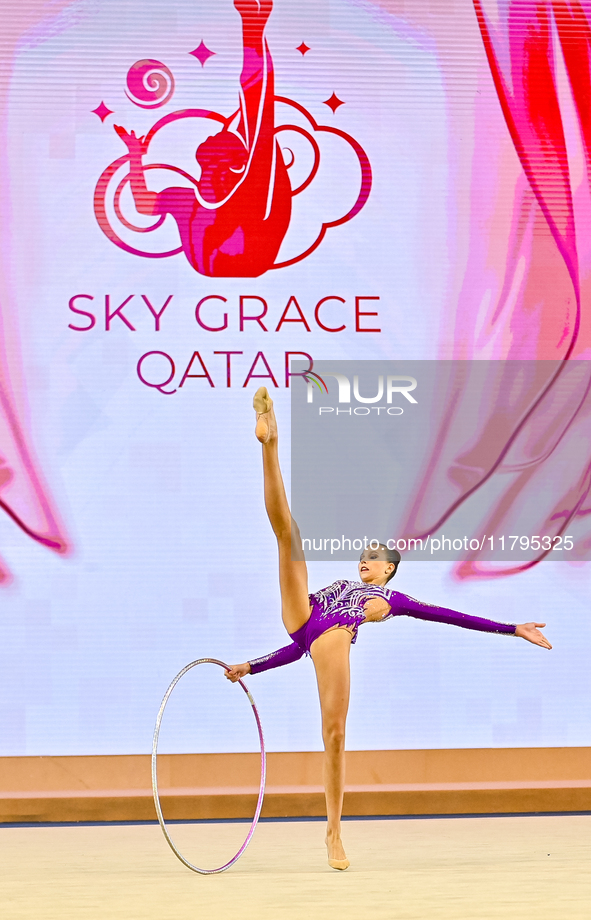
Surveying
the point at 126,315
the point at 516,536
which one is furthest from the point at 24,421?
the point at 516,536

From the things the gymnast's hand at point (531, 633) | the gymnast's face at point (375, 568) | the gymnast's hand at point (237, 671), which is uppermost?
the gymnast's face at point (375, 568)

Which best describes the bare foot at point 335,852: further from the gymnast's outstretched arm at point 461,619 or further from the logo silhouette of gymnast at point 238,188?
the logo silhouette of gymnast at point 238,188

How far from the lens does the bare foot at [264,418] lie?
3.70 m

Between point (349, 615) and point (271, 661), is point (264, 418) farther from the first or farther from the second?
point (271, 661)

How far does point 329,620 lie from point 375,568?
0.42m

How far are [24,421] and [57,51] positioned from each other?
179 cm

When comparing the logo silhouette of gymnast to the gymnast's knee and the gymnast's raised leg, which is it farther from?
the gymnast's knee

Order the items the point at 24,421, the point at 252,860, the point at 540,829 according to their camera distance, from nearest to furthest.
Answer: the point at 252,860 < the point at 540,829 < the point at 24,421

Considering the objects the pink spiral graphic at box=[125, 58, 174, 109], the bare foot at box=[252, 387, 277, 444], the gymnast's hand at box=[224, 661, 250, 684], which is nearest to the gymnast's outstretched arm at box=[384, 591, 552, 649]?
the gymnast's hand at box=[224, 661, 250, 684]

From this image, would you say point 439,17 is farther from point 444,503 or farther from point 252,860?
point 252,860

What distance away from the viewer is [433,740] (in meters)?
4.81

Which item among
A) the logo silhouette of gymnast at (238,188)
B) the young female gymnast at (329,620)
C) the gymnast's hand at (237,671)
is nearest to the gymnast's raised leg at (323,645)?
the young female gymnast at (329,620)

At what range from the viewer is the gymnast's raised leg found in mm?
3691

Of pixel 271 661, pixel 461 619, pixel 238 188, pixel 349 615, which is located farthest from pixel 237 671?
pixel 238 188
